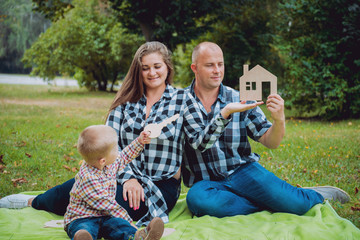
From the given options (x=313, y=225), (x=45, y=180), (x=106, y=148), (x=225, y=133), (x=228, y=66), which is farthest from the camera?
(x=228, y=66)

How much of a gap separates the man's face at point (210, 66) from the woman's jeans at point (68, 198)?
3.06 ft

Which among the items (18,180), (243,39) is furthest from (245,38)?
(18,180)

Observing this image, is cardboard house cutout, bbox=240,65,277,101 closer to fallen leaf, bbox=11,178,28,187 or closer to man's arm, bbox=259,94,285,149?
man's arm, bbox=259,94,285,149

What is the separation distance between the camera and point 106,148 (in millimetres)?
2678

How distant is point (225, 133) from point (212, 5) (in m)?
8.40

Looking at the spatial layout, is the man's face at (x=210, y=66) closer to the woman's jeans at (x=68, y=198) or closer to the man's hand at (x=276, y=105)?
the man's hand at (x=276, y=105)

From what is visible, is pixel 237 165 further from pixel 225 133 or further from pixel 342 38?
pixel 342 38

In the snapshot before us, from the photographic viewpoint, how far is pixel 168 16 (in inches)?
411

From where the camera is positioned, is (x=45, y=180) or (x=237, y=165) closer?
(x=237, y=165)

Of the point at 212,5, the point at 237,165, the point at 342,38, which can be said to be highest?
the point at 212,5

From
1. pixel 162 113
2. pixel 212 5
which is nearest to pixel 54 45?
pixel 212 5

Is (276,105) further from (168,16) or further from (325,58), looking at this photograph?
(168,16)

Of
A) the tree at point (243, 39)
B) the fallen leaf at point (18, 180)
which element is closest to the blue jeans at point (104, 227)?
the fallen leaf at point (18, 180)

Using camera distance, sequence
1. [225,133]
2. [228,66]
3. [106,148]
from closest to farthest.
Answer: [106,148] → [225,133] → [228,66]
